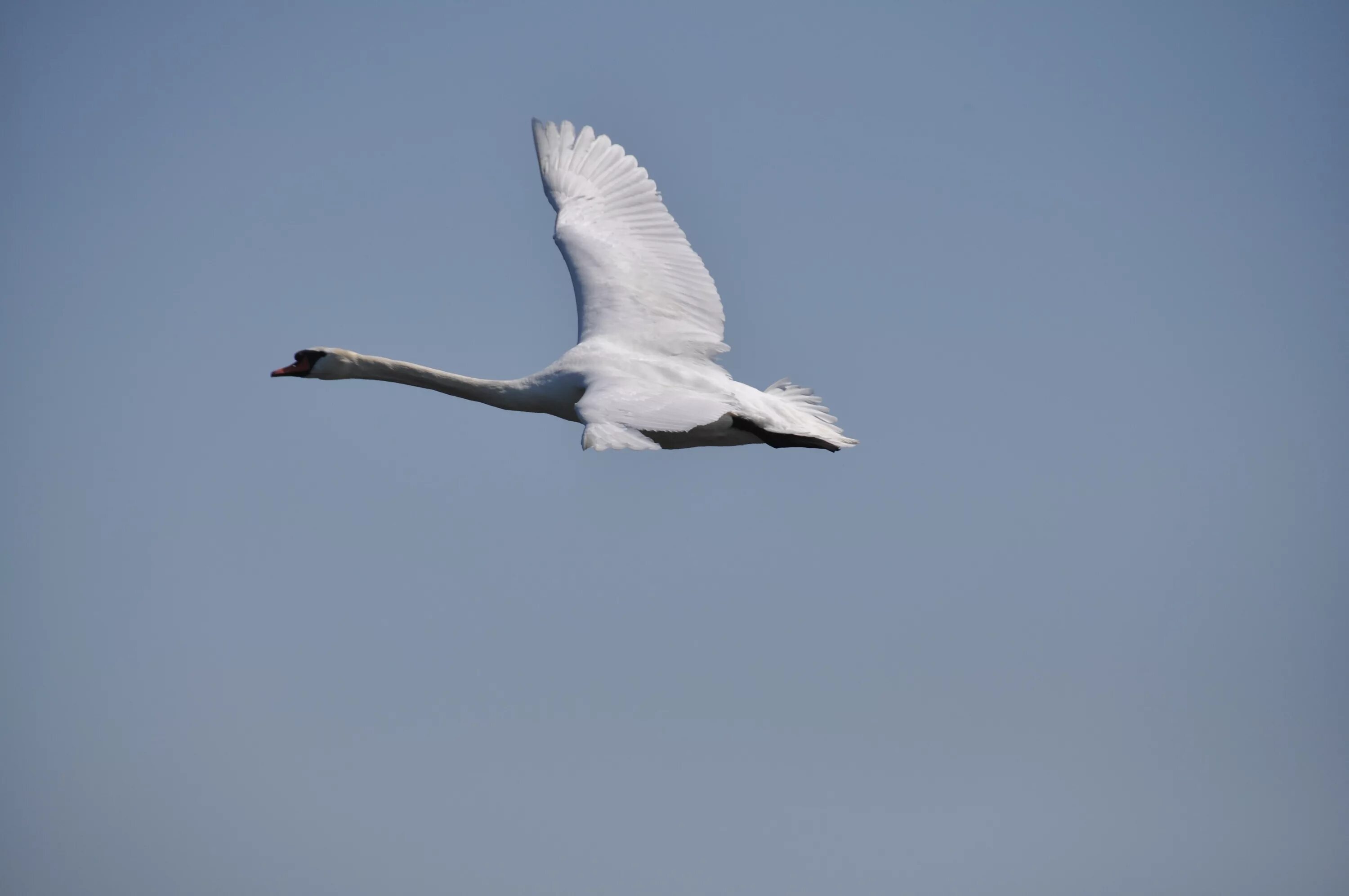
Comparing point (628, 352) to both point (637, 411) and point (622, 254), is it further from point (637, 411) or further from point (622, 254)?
point (637, 411)

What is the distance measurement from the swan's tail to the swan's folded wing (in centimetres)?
223

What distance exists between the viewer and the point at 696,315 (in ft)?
74.4

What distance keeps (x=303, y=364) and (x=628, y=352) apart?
15.3 ft

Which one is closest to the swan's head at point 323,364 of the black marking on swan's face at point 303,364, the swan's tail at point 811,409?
the black marking on swan's face at point 303,364

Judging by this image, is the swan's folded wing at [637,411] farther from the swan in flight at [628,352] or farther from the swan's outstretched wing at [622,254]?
the swan's outstretched wing at [622,254]

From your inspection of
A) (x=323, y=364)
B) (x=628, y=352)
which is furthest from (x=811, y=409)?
(x=323, y=364)

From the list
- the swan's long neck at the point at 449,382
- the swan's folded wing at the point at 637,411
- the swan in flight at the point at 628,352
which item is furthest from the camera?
the swan's long neck at the point at 449,382

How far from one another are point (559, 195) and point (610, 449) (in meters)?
9.16

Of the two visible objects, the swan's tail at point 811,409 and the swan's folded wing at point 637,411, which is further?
the swan's tail at point 811,409

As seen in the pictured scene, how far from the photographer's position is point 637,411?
1806 centimetres

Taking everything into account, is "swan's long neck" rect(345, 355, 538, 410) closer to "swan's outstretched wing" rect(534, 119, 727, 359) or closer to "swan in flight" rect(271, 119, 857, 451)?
"swan in flight" rect(271, 119, 857, 451)

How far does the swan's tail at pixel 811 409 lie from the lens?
71.1 ft

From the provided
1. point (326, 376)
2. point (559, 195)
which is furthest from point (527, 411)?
point (559, 195)

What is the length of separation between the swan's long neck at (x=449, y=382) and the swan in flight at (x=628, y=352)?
2 centimetres
